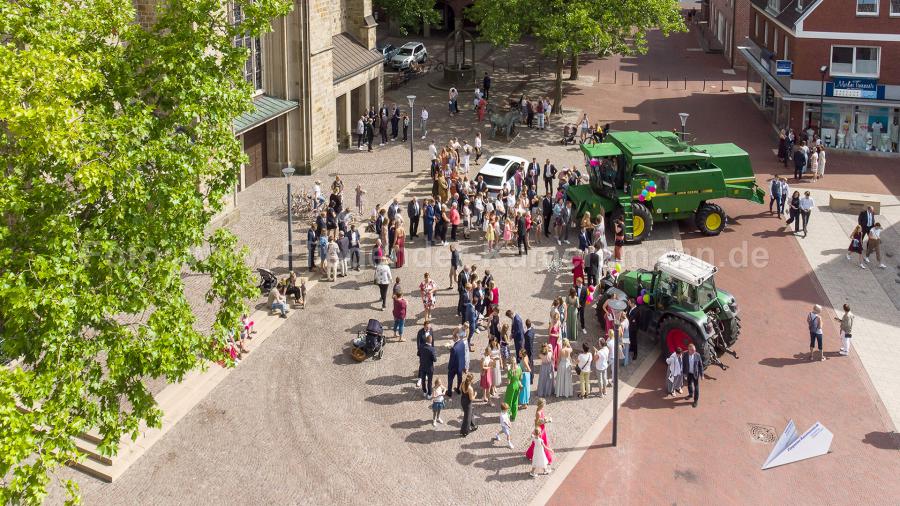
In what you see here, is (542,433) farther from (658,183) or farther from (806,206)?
(806,206)

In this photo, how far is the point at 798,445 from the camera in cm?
2062

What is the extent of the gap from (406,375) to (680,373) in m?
6.43

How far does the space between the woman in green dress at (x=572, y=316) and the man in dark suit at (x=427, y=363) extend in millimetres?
4333

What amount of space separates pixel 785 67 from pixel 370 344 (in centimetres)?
2911

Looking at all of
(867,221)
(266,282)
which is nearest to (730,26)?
(867,221)

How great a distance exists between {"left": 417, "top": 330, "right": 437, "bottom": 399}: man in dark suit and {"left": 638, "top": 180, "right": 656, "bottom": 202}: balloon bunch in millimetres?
12550

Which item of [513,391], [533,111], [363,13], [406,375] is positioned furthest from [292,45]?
[513,391]

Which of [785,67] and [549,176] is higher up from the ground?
[785,67]

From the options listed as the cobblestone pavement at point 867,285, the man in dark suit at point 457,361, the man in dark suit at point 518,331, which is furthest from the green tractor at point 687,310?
the man in dark suit at point 457,361

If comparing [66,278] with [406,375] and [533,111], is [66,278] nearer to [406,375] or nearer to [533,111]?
[406,375]

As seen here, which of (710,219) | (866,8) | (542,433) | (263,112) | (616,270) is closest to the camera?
(542,433)

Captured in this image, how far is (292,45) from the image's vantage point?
39156 millimetres

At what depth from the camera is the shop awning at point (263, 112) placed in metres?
35.7

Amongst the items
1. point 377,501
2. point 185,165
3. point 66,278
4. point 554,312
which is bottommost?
point 377,501
